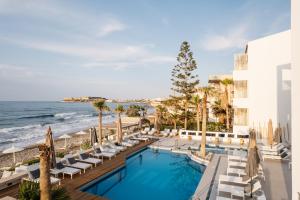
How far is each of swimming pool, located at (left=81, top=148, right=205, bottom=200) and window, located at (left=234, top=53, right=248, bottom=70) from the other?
35.3 feet

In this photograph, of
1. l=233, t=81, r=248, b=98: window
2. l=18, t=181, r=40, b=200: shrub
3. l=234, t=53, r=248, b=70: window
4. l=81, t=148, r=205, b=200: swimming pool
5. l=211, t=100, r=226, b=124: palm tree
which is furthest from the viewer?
l=211, t=100, r=226, b=124: palm tree

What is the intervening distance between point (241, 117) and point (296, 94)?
17735 millimetres

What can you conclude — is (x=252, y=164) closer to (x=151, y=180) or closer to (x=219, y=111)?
(x=151, y=180)

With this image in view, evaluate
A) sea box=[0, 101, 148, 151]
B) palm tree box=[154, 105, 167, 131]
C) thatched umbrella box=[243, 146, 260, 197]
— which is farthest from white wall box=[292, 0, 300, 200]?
sea box=[0, 101, 148, 151]

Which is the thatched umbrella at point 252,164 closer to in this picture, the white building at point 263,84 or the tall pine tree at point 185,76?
the white building at point 263,84

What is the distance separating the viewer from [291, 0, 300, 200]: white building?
448 cm

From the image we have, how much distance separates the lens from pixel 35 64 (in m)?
36.6

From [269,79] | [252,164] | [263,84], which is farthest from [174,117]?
Result: [252,164]

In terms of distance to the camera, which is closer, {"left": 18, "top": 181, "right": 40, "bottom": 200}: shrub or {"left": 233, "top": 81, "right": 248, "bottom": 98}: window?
{"left": 18, "top": 181, "right": 40, "bottom": 200}: shrub

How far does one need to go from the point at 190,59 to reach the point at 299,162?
893 inches

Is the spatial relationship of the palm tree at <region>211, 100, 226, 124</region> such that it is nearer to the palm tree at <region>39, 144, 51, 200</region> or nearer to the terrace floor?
the terrace floor

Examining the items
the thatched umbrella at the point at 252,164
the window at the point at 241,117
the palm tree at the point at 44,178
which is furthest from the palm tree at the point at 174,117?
the palm tree at the point at 44,178

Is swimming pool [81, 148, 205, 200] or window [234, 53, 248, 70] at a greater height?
window [234, 53, 248, 70]

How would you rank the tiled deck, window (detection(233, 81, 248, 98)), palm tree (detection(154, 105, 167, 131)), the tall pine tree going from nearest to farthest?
the tiled deck, window (detection(233, 81, 248, 98)), palm tree (detection(154, 105, 167, 131)), the tall pine tree
